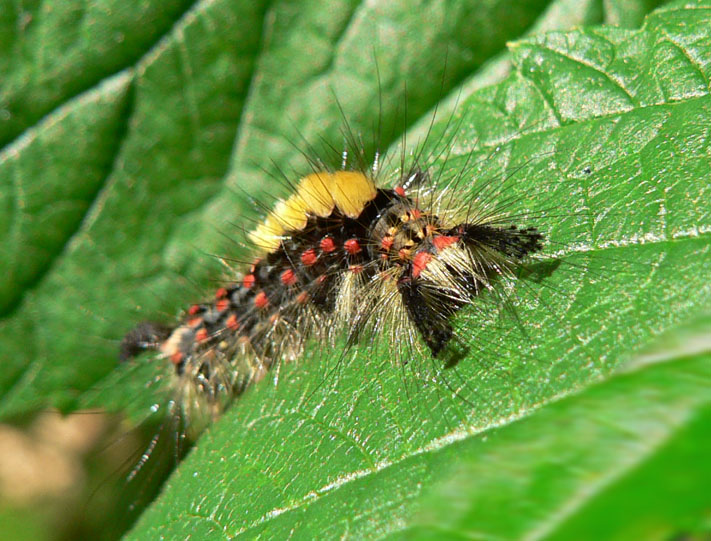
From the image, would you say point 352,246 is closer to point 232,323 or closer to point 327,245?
point 327,245

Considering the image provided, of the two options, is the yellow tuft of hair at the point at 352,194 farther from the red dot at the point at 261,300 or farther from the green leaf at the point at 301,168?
the red dot at the point at 261,300

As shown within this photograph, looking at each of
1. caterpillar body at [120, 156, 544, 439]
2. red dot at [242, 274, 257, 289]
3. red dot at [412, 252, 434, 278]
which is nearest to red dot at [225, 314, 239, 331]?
caterpillar body at [120, 156, 544, 439]

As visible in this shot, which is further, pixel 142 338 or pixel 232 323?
pixel 142 338

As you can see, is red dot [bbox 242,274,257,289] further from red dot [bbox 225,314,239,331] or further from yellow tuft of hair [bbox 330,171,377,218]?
yellow tuft of hair [bbox 330,171,377,218]

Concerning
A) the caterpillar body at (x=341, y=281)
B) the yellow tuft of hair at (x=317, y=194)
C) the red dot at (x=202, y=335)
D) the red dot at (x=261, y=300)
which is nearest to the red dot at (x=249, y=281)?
the caterpillar body at (x=341, y=281)

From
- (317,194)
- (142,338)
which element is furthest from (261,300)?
(142,338)

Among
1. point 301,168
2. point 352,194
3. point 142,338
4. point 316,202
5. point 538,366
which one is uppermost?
point 301,168

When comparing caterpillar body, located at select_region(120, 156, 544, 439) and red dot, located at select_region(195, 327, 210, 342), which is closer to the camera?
caterpillar body, located at select_region(120, 156, 544, 439)

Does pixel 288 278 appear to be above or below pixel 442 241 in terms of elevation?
above
